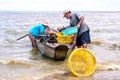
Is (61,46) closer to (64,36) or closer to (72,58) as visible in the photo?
(64,36)

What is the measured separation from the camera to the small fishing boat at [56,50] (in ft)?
32.6

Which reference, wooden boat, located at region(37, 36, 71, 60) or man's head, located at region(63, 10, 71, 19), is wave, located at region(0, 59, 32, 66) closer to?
wooden boat, located at region(37, 36, 71, 60)

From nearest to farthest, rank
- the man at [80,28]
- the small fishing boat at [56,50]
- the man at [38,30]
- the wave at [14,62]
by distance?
the man at [80,28], the small fishing boat at [56,50], the wave at [14,62], the man at [38,30]

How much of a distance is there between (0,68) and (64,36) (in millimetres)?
2312

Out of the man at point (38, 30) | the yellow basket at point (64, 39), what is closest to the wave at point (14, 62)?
the yellow basket at point (64, 39)

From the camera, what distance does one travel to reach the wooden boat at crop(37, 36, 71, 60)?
995 centimetres

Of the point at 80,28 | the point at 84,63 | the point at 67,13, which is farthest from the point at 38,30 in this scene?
the point at 84,63

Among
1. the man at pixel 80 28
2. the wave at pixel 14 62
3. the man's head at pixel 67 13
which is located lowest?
the wave at pixel 14 62

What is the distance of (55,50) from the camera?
10156mm

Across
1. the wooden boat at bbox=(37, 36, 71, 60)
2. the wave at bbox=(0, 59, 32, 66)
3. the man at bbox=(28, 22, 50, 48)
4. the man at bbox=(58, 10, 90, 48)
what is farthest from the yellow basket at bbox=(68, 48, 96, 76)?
the man at bbox=(28, 22, 50, 48)

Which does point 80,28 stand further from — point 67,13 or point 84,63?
point 84,63

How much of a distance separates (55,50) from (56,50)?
4cm

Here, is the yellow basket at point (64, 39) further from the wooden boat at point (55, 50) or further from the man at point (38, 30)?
the man at point (38, 30)

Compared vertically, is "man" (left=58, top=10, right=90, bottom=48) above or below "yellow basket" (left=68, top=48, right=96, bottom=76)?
above
